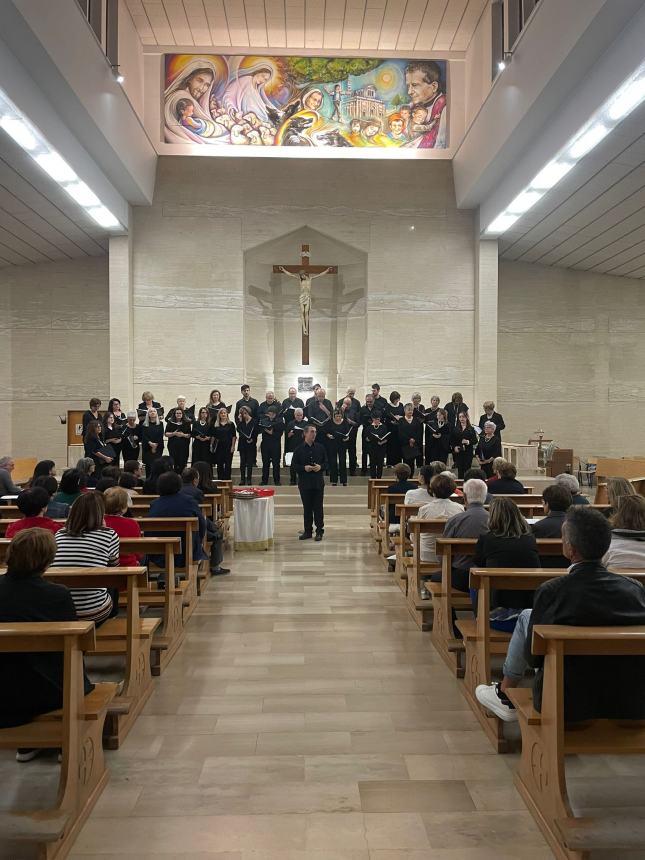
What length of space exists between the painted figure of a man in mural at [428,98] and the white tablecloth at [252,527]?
899 centimetres

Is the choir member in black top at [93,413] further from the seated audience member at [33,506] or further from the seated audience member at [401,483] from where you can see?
the seated audience member at [33,506]

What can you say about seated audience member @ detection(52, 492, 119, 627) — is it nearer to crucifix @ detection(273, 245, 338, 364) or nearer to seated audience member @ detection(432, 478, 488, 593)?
seated audience member @ detection(432, 478, 488, 593)

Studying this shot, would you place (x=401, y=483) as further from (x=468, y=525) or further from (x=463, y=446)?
(x=463, y=446)

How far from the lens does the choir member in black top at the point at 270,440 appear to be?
1110 cm

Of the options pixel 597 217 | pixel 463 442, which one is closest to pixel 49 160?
pixel 463 442

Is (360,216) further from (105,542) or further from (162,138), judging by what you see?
(105,542)

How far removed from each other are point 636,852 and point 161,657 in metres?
2.50

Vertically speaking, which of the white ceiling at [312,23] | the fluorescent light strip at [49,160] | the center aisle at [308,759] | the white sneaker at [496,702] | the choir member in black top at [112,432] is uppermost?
the white ceiling at [312,23]

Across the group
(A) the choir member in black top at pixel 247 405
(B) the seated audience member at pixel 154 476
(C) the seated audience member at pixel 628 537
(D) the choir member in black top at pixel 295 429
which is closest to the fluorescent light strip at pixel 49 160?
(A) the choir member in black top at pixel 247 405

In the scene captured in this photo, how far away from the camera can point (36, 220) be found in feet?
38.4

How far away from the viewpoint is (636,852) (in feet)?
7.14

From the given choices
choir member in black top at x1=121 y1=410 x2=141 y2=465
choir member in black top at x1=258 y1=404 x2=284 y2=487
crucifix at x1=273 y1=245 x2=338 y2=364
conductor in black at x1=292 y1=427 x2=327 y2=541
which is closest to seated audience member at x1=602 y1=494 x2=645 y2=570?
conductor in black at x1=292 y1=427 x2=327 y2=541

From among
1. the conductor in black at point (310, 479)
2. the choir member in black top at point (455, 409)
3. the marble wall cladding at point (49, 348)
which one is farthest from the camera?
the marble wall cladding at point (49, 348)

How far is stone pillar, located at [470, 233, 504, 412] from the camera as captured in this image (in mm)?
13461
